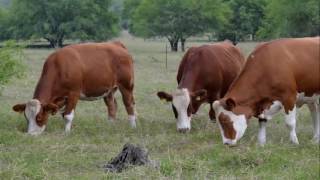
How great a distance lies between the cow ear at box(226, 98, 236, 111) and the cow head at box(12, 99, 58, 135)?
10.7ft

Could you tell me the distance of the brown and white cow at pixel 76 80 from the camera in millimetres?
11406

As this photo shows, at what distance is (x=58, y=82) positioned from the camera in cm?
1191

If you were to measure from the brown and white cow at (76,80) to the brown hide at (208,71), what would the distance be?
129cm

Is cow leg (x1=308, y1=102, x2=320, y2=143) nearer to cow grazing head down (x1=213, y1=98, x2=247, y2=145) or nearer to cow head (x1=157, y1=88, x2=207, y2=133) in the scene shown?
cow grazing head down (x1=213, y1=98, x2=247, y2=145)

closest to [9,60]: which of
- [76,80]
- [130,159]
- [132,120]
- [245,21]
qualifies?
[76,80]

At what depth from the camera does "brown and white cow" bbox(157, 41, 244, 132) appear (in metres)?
11.9

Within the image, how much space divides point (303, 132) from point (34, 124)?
16.5ft

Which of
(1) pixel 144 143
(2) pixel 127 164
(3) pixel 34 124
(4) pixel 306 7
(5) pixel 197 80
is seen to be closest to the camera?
(2) pixel 127 164

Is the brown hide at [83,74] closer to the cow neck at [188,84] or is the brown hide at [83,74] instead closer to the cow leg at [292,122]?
the cow neck at [188,84]

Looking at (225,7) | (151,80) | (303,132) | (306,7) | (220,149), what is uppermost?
(220,149)

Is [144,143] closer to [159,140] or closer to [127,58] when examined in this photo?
[159,140]

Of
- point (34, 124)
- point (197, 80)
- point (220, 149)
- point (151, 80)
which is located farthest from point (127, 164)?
point (151, 80)

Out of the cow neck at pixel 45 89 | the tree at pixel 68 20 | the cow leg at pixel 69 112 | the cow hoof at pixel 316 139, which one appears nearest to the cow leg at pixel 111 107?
the cow leg at pixel 69 112

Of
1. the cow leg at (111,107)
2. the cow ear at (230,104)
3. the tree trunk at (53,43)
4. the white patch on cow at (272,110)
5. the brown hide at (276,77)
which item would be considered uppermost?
the brown hide at (276,77)
